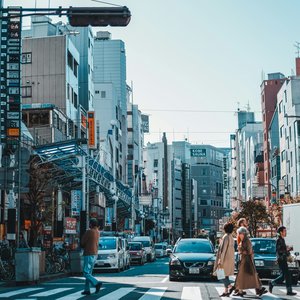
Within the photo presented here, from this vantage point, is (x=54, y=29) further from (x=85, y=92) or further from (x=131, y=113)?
(x=131, y=113)

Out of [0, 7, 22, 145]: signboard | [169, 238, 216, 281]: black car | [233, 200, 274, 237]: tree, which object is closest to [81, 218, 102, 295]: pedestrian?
[169, 238, 216, 281]: black car

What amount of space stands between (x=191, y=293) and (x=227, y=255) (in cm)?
158

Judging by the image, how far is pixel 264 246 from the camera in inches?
919

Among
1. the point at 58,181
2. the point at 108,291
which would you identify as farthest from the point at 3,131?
the point at 108,291

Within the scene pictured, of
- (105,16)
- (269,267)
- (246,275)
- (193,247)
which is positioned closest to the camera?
(105,16)

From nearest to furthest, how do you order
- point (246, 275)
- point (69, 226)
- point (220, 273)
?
1. point (246, 275)
2. point (220, 273)
3. point (69, 226)

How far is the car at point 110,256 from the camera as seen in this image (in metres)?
30.7

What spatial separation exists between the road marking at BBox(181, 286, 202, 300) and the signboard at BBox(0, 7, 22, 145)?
21297 mm

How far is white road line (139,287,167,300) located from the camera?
14.8 metres

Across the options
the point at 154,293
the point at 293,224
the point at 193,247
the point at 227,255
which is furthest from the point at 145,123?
the point at 227,255

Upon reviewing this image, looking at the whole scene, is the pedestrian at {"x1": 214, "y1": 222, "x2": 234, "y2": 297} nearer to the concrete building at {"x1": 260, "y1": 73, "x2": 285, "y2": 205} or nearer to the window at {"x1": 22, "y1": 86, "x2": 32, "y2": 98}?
the window at {"x1": 22, "y1": 86, "x2": 32, "y2": 98}

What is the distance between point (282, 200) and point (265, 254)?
33.9 metres

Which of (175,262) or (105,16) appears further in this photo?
(175,262)

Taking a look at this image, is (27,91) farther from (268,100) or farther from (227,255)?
Result: (227,255)
